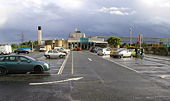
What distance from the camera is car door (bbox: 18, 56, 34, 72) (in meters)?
14.7

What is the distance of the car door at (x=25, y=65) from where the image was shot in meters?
14.7

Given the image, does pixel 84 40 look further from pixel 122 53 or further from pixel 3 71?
pixel 3 71

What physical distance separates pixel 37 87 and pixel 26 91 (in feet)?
3.22

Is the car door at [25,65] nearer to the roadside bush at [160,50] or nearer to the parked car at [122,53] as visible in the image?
the parked car at [122,53]

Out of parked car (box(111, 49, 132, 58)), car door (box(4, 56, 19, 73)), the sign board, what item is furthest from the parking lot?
the sign board

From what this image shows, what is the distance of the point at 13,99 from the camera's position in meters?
8.03

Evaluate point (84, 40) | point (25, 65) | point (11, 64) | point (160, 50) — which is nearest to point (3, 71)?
point (11, 64)

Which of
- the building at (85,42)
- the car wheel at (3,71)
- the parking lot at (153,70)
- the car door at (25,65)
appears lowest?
the parking lot at (153,70)

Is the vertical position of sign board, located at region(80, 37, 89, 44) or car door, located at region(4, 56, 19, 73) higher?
sign board, located at region(80, 37, 89, 44)

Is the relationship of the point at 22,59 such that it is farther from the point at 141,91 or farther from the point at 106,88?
the point at 141,91

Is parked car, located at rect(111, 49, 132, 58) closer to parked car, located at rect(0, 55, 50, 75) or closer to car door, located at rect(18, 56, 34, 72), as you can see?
parked car, located at rect(0, 55, 50, 75)

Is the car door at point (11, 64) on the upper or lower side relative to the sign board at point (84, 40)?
lower

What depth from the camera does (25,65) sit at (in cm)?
1484

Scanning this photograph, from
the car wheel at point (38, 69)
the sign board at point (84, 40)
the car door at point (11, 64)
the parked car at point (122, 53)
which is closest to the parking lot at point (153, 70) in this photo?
the car wheel at point (38, 69)
